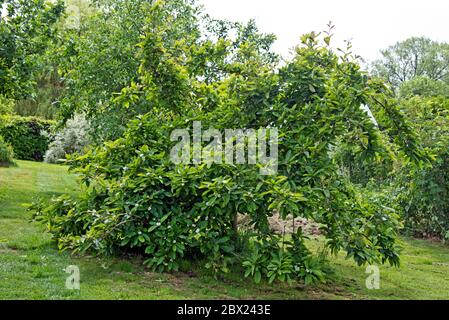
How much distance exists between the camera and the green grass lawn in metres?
4.42

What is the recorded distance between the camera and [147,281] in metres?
4.83

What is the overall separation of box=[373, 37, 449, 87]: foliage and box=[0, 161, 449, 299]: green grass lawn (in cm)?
3793

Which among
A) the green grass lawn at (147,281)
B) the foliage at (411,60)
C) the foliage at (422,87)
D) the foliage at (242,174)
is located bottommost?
the green grass lawn at (147,281)

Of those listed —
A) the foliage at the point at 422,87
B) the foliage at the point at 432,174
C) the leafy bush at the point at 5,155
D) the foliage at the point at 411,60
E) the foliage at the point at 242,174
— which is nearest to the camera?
the foliage at the point at 242,174

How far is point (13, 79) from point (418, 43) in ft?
139

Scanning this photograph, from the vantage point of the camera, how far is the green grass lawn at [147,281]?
442 centimetres

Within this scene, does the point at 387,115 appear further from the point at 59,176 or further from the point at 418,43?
the point at 418,43

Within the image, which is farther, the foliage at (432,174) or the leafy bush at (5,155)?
the leafy bush at (5,155)

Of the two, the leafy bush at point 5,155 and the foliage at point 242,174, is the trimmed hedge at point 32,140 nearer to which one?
the leafy bush at point 5,155

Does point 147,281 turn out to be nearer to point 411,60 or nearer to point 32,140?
point 32,140

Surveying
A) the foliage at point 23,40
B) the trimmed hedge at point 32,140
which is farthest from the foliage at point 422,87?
the foliage at point 23,40

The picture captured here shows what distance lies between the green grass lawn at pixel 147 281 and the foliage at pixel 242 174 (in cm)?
21

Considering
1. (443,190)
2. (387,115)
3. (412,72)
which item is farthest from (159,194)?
(412,72)

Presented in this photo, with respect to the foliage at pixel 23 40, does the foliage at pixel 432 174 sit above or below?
below
